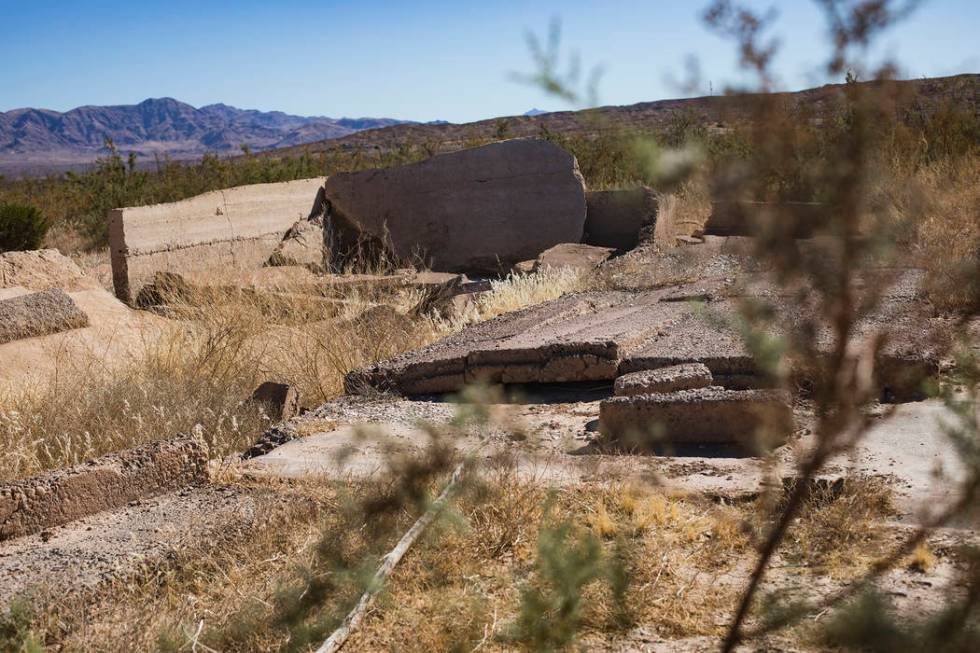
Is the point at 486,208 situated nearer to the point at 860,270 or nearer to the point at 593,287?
the point at 593,287

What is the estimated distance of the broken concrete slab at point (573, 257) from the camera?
32.4 feet

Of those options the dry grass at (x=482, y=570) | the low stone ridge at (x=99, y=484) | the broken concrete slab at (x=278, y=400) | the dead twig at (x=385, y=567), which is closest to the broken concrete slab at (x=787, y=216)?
the dry grass at (x=482, y=570)

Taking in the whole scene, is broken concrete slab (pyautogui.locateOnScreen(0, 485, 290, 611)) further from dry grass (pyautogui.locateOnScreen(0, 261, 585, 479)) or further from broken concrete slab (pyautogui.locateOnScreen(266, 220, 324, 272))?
broken concrete slab (pyautogui.locateOnScreen(266, 220, 324, 272))

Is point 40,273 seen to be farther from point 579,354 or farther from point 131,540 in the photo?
point 131,540

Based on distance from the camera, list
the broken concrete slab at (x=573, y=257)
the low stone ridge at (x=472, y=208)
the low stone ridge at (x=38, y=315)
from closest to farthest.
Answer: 1. the low stone ridge at (x=38, y=315)
2. the broken concrete slab at (x=573, y=257)
3. the low stone ridge at (x=472, y=208)

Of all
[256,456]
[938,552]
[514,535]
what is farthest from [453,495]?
[256,456]

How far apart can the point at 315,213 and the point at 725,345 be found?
27.4 feet

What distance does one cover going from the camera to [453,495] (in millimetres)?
3178

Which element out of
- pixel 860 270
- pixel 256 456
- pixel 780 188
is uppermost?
pixel 780 188

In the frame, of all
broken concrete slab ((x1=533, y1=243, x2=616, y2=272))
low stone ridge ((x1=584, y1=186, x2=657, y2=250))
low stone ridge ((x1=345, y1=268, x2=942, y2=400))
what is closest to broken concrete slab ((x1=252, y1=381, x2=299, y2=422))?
low stone ridge ((x1=345, y1=268, x2=942, y2=400))

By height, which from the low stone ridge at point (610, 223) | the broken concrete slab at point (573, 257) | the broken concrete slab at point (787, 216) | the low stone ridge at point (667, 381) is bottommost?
the low stone ridge at point (667, 381)

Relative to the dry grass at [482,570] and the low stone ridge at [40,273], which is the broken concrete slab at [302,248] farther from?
the dry grass at [482,570]

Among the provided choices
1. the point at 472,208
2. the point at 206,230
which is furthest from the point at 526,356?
the point at 472,208

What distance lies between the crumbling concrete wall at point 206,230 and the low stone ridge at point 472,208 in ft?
2.22
